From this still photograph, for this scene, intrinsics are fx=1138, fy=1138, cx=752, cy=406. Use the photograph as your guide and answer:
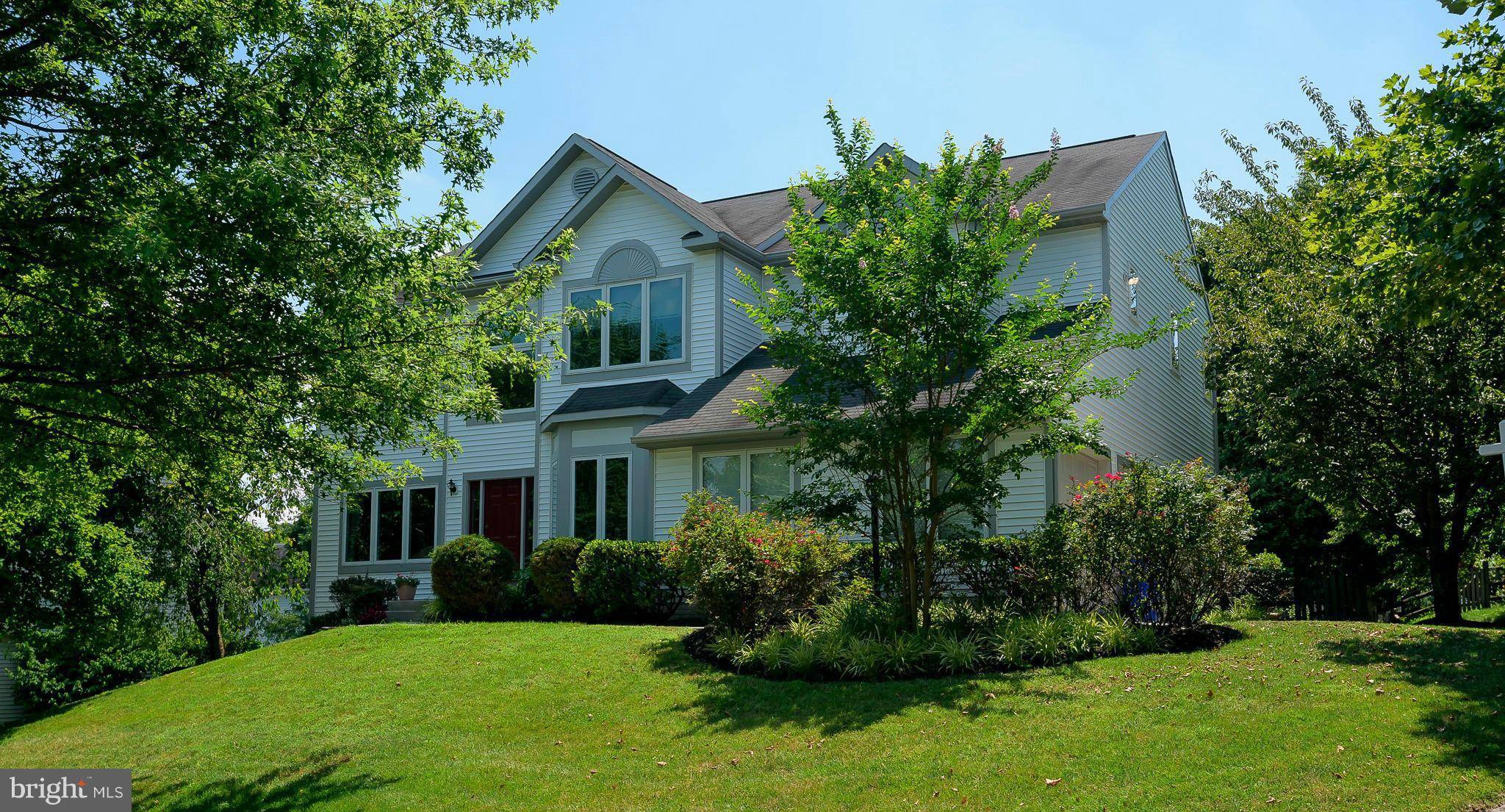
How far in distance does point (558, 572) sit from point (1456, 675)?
12661 millimetres

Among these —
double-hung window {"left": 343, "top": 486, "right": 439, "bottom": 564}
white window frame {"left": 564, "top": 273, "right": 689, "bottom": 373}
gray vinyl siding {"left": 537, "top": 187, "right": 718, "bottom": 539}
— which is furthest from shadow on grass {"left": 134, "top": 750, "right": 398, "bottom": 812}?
double-hung window {"left": 343, "top": 486, "right": 439, "bottom": 564}

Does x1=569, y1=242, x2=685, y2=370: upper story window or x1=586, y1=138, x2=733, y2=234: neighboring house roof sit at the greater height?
x1=586, y1=138, x2=733, y2=234: neighboring house roof

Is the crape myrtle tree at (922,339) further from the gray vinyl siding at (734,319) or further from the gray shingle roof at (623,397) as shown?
the gray vinyl siding at (734,319)

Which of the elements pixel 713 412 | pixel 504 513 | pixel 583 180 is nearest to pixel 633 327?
pixel 713 412

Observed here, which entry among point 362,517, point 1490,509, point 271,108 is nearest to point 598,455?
point 362,517

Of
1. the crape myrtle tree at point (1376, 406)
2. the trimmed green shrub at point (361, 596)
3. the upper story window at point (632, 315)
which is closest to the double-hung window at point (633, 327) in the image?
the upper story window at point (632, 315)

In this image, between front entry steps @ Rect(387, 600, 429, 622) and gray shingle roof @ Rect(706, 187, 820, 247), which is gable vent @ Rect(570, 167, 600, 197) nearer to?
gray shingle roof @ Rect(706, 187, 820, 247)

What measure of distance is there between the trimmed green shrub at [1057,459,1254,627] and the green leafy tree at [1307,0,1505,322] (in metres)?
3.01

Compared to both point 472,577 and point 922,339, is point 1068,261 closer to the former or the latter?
point 922,339

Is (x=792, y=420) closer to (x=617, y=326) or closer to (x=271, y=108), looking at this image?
(x=271, y=108)

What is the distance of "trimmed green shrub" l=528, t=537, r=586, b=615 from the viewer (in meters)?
18.5

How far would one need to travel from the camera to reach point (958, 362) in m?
13.2

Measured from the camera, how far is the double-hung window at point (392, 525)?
24.1 meters

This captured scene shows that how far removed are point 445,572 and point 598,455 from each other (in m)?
3.41
